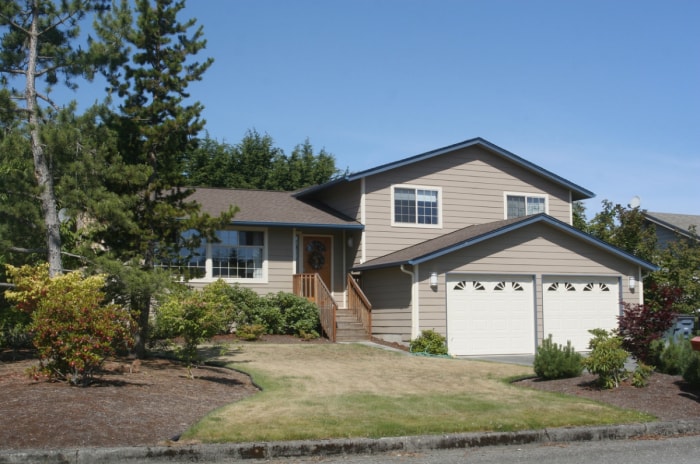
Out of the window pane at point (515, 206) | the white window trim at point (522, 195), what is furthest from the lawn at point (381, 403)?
the window pane at point (515, 206)

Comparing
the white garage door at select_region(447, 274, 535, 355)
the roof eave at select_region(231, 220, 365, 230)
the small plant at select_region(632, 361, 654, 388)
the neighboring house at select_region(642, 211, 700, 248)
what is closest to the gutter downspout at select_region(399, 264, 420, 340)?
the white garage door at select_region(447, 274, 535, 355)

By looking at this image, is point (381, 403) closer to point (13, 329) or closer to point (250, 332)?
point (13, 329)

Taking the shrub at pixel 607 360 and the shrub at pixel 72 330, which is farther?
the shrub at pixel 607 360

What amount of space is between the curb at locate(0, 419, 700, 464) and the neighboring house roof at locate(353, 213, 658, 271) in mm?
9407

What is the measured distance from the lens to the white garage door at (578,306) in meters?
20.2

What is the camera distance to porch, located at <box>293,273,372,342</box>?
64.6ft

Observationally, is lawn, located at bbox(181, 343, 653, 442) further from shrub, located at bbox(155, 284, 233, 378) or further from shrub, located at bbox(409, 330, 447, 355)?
shrub, located at bbox(409, 330, 447, 355)

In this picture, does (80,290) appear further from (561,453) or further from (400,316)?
(400,316)

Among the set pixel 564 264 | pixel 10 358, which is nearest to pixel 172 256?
pixel 10 358

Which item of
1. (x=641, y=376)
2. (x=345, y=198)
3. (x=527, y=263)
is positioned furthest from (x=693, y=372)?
(x=345, y=198)

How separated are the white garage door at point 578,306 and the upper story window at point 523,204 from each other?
4097mm

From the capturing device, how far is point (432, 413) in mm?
9938

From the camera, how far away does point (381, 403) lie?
1065 cm

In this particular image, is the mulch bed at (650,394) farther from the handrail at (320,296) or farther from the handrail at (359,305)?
the handrail at (359,305)
